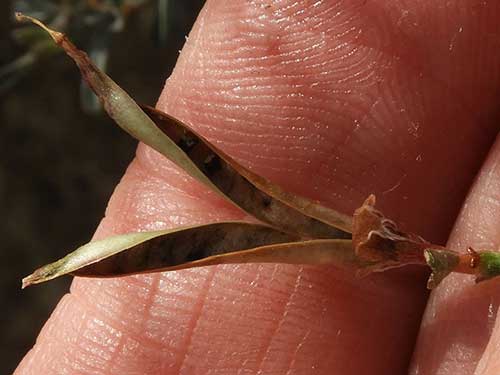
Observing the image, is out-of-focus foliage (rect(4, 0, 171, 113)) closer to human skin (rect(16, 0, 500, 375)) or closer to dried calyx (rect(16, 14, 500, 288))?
human skin (rect(16, 0, 500, 375))

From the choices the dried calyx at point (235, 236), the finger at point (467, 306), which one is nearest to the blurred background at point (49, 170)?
the finger at point (467, 306)

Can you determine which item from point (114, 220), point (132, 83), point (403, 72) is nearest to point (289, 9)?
point (403, 72)

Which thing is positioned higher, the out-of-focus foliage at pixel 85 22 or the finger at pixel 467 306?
the out-of-focus foliage at pixel 85 22

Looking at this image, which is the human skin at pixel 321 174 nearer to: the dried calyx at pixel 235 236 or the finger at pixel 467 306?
the finger at pixel 467 306

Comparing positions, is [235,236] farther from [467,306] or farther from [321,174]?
[467,306]

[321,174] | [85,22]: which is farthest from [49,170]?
[321,174]

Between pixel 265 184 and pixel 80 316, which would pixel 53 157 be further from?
pixel 265 184

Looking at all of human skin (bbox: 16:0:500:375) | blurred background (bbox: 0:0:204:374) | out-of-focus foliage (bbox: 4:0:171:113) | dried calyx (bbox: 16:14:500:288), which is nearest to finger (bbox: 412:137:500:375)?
human skin (bbox: 16:0:500:375)
